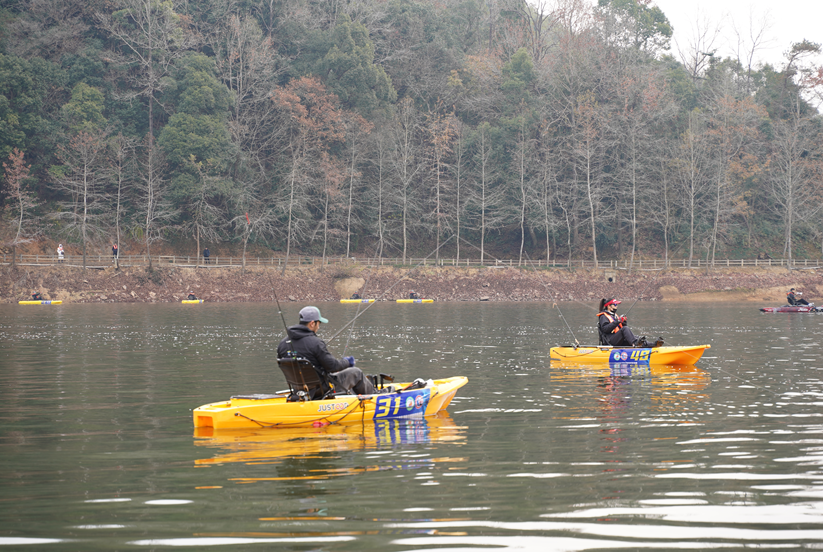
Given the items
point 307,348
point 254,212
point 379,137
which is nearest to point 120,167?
point 254,212

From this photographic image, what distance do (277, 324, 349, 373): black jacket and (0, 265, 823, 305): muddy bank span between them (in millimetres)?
48051

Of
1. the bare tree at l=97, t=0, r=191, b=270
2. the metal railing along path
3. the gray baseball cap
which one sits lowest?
the gray baseball cap

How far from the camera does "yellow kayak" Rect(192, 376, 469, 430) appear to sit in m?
12.3

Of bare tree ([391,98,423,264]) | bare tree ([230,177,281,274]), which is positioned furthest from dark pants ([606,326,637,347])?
bare tree ([391,98,423,264])

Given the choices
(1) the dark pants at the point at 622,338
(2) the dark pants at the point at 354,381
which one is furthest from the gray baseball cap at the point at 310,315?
(1) the dark pants at the point at 622,338

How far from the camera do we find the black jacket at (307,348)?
1222cm

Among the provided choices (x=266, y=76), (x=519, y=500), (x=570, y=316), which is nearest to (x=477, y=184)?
(x=266, y=76)

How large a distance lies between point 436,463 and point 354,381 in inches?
125

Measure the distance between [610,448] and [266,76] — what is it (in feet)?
224

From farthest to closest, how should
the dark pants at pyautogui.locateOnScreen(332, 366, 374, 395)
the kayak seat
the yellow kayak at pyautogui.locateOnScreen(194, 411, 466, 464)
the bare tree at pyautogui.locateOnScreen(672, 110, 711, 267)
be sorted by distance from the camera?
the bare tree at pyautogui.locateOnScreen(672, 110, 711, 267) < the dark pants at pyautogui.locateOnScreen(332, 366, 374, 395) < the kayak seat < the yellow kayak at pyautogui.locateOnScreen(194, 411, 466, 464)

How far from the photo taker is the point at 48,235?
211ft

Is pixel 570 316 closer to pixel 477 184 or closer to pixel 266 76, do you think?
pixel 477 184

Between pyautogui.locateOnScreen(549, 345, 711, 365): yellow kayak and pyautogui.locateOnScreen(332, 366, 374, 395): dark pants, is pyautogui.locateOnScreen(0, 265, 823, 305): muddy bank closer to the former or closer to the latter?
pyautogui.locateOnScreen(549, 345, 711, 365): yellow kayak

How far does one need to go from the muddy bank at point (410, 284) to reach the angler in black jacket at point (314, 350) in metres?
47.7
